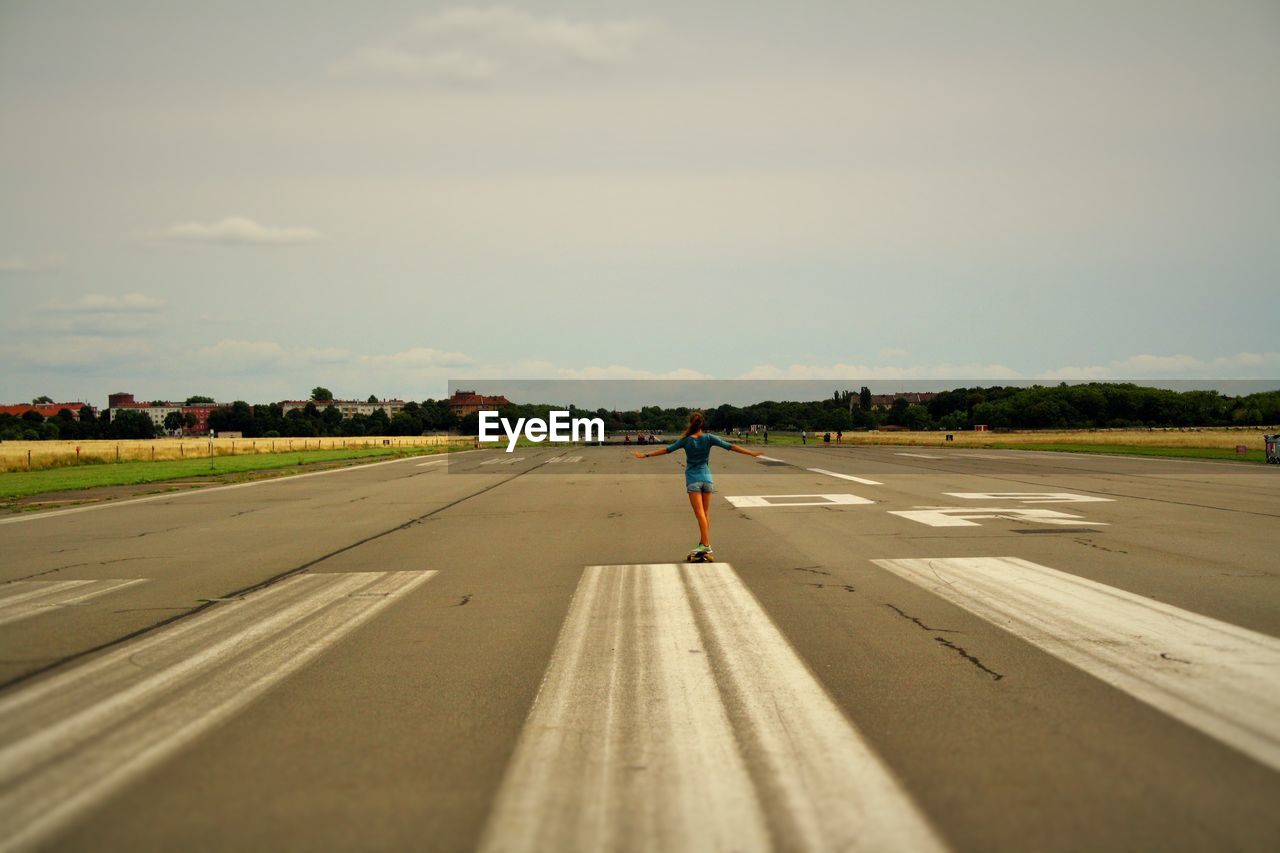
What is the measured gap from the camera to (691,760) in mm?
4430

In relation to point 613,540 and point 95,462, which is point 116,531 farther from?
point 95,462

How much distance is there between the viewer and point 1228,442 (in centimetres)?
6081

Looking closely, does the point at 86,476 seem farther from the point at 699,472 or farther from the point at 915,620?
the point at 915,620

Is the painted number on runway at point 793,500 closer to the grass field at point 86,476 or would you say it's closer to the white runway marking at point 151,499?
the white runway marking at point 151,499

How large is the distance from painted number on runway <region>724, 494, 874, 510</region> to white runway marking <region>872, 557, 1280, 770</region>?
949 cm

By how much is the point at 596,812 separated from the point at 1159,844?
2.14m

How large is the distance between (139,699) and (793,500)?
16.6 meters

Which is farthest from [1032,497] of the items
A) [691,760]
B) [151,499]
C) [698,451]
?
[151,499]

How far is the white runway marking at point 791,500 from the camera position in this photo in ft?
65.1

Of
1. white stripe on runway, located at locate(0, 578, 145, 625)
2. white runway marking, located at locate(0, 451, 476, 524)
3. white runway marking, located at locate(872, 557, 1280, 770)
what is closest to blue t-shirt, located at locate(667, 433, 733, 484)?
white runway marking, located at locate(872, 557, 1280, 770)

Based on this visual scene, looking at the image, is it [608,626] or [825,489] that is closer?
[608,626]

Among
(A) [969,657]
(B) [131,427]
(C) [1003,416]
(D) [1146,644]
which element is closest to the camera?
(A) [969,657]

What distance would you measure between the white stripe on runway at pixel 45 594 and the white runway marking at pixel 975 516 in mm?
11625

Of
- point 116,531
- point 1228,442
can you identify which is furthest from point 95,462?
point 1228,442
